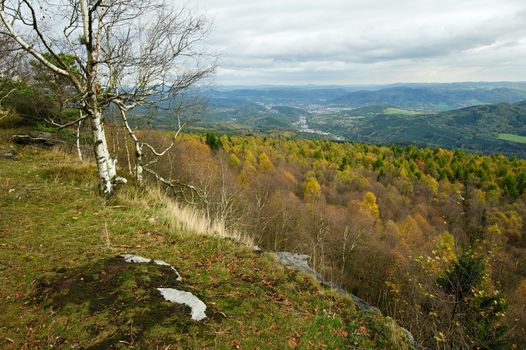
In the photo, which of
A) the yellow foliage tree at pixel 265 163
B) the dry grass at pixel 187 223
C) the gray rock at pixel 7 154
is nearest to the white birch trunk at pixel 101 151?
the dry grass at pixel 187 223

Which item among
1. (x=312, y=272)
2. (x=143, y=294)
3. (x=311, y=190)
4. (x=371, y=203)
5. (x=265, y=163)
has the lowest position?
(x=371, y=203)

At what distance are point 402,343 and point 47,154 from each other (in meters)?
15.5

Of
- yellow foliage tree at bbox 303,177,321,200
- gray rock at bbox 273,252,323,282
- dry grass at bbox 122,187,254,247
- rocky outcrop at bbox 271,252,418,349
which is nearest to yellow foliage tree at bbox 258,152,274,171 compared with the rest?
yellow foliage tree at bbox 303,177,321,200

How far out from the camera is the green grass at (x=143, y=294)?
3543 mm

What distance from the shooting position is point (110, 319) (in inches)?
145

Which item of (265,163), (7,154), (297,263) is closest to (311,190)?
(265,163)

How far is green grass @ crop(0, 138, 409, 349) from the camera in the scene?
354 cm

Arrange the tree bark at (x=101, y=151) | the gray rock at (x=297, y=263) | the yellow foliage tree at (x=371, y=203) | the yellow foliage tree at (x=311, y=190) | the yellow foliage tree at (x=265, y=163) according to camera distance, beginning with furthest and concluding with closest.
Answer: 1. the yellow foliage tree at (x=265, y=163)
2. the yellow foliage tree at (x=311, y=190)
3. the yellow foliage tree at (x=371, y=203)
4. the tree bark at (x=101, y=151)
5. the gray rock at (x=297, y=263)

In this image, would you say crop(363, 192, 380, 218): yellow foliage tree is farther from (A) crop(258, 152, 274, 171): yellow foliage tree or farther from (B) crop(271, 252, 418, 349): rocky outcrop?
(B) crop(271, 252, 418, 349): rocky outcrop

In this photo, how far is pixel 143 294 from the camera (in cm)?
420

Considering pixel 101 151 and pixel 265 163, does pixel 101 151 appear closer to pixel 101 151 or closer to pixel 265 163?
pixel 101 151

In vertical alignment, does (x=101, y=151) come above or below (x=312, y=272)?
above

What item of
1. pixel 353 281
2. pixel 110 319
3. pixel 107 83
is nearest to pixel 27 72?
pixel 107 83

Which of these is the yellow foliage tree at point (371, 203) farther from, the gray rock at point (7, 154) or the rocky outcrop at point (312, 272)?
the gray rock at point (7, 154)
